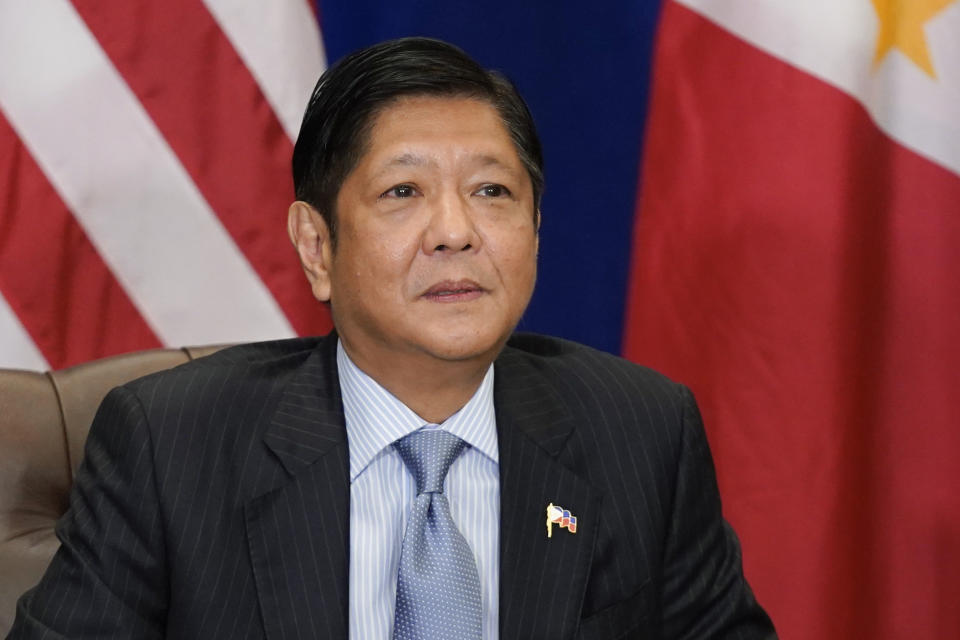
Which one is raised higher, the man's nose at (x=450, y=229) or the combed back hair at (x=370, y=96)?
the combed back hair at (x=370, y=96)

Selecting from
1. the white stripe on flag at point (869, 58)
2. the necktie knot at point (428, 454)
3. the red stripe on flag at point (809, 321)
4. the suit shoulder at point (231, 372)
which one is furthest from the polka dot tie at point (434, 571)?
the white stripe on flag at point (869, 58)

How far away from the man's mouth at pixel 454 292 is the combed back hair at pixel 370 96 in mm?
235

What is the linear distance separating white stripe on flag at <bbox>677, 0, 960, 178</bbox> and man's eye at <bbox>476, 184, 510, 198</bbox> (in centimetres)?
122

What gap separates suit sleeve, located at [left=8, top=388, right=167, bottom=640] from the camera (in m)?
1.78

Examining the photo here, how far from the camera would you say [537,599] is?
1.92 meters

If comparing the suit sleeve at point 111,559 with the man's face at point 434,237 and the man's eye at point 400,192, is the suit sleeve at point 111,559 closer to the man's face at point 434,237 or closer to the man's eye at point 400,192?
the man's face at point 434,237

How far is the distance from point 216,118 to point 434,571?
1496 mm

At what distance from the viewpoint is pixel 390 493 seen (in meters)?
2.00

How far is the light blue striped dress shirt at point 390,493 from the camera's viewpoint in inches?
75.2

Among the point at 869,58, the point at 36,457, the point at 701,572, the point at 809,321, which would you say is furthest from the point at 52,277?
the point at 869,58

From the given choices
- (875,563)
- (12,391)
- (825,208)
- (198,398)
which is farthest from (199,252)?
→ (875,563)

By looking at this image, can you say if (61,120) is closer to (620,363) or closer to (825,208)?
(620,363)

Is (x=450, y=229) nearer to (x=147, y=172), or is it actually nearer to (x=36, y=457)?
(x=36, y=457)

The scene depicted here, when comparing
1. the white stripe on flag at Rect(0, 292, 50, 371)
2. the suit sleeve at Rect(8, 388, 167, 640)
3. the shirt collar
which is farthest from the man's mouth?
the white stripe on flag at Rect(0, 292, 50, 371)
